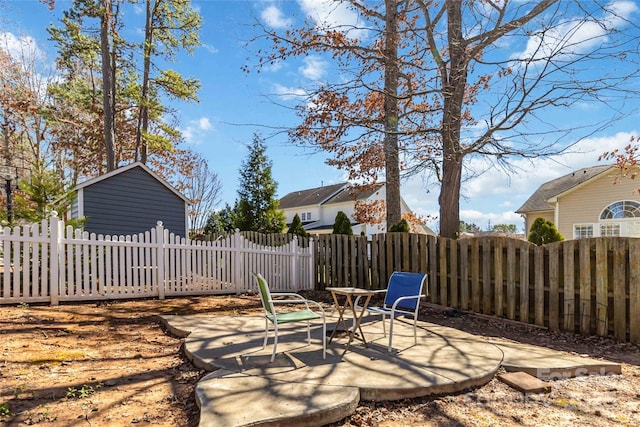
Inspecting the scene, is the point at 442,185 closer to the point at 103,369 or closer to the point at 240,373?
the point at 240,373

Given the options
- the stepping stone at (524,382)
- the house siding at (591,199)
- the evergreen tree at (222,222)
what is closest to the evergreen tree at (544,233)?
the stepping stone at (524,382)

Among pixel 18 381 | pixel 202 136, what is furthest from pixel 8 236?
pixel 202 136

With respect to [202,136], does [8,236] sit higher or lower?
lower

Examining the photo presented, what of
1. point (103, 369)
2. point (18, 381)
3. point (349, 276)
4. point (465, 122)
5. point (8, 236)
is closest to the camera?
point (18, 381)

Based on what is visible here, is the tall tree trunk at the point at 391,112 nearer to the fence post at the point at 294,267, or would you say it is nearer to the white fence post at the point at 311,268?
the white fence post at the point at 311,268

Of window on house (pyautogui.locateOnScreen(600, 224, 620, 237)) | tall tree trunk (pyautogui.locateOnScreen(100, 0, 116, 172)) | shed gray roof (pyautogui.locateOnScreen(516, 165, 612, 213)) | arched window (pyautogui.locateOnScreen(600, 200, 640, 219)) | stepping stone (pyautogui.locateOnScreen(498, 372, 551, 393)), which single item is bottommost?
stepping stone (pyautogui.locateOnScreen(498, 372, 551, 393))

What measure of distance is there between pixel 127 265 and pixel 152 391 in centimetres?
493

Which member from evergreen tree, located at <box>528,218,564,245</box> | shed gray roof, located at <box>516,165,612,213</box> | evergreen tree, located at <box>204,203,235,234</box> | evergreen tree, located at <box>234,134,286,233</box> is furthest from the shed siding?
shed gray roof, located at <box>516,165,612,213</box>

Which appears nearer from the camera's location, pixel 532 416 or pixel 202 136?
pixel 532 416

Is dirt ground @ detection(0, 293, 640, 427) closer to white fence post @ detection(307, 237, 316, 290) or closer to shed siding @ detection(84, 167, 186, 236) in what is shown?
white fence post @ detection(307, 237, 316, 290)

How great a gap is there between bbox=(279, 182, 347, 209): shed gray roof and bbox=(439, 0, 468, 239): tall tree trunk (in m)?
21.1

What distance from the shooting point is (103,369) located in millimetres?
3648

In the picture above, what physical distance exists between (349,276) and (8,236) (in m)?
6.94

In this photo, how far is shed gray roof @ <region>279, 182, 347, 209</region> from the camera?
30.4m
